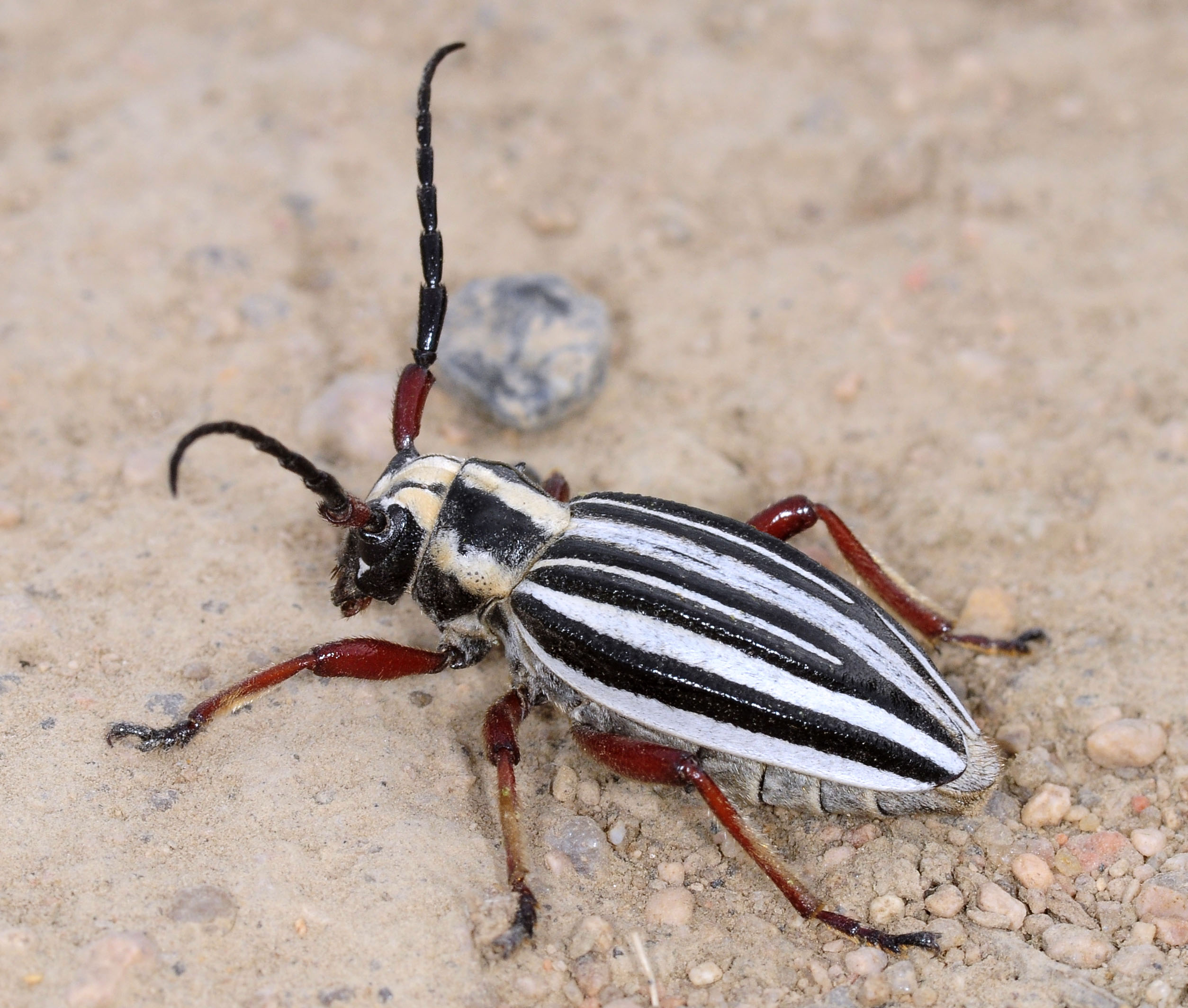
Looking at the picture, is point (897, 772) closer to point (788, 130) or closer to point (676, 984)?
point (676, 984)

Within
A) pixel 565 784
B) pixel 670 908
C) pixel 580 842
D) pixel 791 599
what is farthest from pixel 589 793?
pixel 791 599

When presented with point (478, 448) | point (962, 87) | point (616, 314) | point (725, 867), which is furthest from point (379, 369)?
point (962, 87)

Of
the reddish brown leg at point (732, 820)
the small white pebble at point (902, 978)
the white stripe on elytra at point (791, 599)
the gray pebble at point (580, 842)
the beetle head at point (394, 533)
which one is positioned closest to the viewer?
the small white pebble at point (902, 978)

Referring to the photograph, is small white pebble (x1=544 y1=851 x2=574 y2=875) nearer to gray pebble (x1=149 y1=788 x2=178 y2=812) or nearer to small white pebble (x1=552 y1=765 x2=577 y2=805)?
small white pebble (x1=552 y1=765 x2=577 y2=805)

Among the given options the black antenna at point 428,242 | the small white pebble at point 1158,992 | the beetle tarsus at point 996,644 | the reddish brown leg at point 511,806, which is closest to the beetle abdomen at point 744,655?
the reddish brown leg at point 511,806

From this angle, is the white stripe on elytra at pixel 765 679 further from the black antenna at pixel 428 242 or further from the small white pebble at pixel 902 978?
the black antenna at pixel 428 242

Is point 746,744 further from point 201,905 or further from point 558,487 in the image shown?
point 201,905
